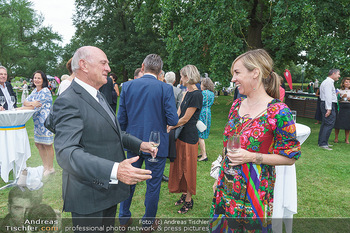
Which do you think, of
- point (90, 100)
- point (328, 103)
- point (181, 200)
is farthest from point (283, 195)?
point (328, 103)

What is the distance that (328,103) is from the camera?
7809mm

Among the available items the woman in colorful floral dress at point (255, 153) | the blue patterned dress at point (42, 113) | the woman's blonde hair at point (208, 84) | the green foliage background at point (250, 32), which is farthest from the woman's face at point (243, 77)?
the green foliage background at point (250, 32)

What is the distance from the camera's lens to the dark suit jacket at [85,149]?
1.60 metres

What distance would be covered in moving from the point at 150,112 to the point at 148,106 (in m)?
0.08

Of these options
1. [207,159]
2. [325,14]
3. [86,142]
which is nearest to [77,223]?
[86,142]

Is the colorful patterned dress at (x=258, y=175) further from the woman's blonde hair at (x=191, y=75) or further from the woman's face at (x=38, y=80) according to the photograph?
the woman's face at (x=38, y=80)

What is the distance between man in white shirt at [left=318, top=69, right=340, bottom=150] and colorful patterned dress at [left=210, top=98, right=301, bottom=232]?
22.6 ft

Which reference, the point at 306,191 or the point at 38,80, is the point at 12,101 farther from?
the point at 306,191

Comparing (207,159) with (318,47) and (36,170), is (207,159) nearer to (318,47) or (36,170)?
(36,170)

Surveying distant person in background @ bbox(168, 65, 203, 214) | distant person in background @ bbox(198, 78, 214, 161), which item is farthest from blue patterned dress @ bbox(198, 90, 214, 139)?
distant person in background @ bbox(168, 65, 203, 214)

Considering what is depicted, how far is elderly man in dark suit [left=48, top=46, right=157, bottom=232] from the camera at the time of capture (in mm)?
1606

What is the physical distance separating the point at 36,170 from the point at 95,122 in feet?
9.65

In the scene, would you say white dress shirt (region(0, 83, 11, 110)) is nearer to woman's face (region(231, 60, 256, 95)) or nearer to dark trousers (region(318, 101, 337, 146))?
woman's face (region(231, 60, 256, 95))

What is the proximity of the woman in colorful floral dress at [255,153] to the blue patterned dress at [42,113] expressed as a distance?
13.9ft
